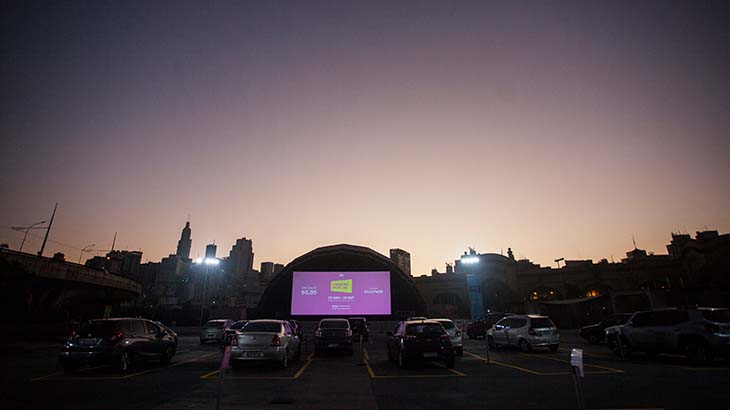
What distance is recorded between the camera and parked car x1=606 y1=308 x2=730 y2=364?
1153 cm

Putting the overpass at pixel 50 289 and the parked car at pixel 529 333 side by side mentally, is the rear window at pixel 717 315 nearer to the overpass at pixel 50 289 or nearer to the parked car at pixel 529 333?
the parked car at pixel 529 333

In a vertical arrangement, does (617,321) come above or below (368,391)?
above

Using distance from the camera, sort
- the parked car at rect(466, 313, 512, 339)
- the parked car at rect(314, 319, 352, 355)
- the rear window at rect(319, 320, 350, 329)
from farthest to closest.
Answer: the parked car at rect(466, 313, 512, 339), the rear window at rect(319, 320, 350, 329), the parked car at rect(314, 319, 352, 355)

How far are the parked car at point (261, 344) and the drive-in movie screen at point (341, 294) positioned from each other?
24.6 m

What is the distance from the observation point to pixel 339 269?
47875mm

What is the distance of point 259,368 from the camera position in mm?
12570

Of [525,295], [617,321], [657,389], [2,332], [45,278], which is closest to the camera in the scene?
[657,389]

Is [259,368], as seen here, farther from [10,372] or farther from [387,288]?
[387,288]

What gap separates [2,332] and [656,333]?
132ft

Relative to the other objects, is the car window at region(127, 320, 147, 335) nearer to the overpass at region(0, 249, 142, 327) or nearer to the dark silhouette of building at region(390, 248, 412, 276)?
the overpass at region(0, 249, 142, 327)

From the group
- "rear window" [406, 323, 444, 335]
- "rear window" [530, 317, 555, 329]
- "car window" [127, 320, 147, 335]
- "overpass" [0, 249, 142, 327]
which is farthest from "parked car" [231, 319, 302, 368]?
"overpass" [0, 249, 142, 327]

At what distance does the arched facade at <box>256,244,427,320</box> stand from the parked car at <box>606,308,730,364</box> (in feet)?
113

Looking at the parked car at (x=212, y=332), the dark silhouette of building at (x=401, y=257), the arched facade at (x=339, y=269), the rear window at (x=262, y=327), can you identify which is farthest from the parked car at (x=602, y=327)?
the dark silhouette of building at (x=401, y=257)

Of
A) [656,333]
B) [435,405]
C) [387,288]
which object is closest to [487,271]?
[387,288]
